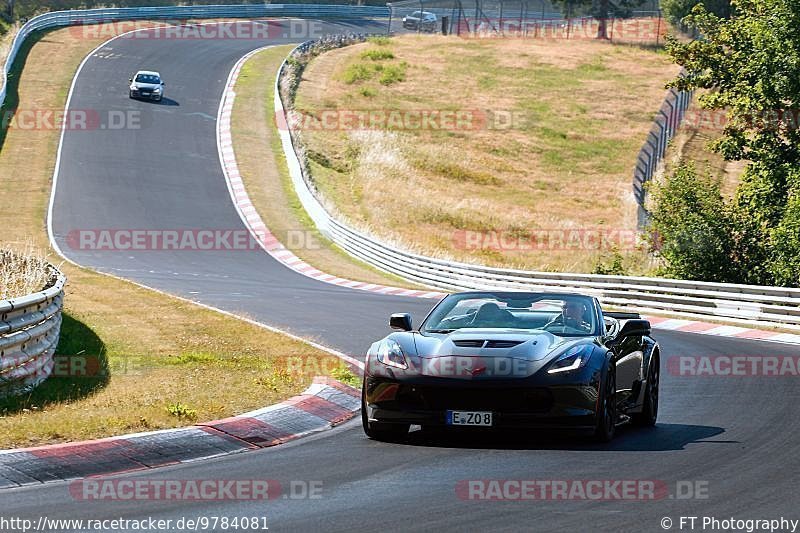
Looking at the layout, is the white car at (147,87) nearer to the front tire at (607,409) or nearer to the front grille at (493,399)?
the front tire at (607,409)

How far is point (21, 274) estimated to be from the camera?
15.8 metres

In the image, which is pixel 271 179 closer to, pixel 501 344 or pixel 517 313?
pixel 517 313

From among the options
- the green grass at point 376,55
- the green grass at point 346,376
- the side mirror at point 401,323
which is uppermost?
the side mirror at point 401,323

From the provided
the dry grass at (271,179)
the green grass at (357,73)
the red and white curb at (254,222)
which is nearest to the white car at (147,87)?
the red and white curb at (254,222)

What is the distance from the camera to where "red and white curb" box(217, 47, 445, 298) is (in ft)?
104

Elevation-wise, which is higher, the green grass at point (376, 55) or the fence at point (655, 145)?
the green grass at point (376, 55)

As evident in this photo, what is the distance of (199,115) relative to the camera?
56.9m

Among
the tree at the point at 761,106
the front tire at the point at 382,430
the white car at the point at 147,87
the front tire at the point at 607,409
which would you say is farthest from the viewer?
the white car at the point at 147,87

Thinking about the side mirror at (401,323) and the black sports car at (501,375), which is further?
the side mirror at (401,323)

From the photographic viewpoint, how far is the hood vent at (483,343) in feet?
33.0

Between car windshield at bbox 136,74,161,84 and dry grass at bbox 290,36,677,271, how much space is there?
7.67m

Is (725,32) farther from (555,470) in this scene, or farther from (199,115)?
(199,115)

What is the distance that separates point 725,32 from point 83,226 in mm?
19322

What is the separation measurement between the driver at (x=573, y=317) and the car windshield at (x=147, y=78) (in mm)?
49151
